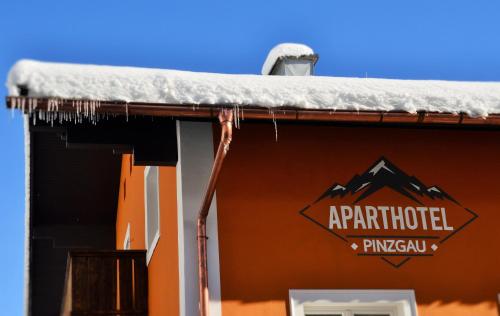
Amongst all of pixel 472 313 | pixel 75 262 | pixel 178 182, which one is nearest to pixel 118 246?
pixel 75 262

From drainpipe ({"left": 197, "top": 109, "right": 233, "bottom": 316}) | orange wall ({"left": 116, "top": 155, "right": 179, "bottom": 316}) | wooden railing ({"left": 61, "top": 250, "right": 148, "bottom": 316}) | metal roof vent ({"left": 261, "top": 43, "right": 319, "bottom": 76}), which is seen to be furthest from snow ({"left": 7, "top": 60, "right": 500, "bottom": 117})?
metal roof vent ({"left": 261, "top": 43, "right": 319, "bottom": 76})

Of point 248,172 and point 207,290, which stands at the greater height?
point 248,172

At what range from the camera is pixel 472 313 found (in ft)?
28.9

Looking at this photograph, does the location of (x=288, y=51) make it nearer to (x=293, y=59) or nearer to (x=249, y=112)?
(x=293, y=59)

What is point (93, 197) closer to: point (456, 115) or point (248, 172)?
point (248, 172)

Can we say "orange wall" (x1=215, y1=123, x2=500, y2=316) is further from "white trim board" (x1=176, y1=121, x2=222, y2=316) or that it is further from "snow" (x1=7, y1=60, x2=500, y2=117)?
"snow" (x1=7, y1=60, x2=500, y2=117)

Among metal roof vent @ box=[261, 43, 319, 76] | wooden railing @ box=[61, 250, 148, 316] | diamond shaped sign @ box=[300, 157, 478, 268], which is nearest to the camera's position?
diamond shaped sign @ box=[300, 157, 478, 268]

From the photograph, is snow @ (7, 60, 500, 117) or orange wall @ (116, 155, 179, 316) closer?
snow @ (7, 60, 500, 117)

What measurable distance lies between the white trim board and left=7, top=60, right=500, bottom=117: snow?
25.8 inches

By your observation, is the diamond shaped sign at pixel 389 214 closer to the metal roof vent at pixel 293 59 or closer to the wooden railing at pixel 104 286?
the wooden railing at pixel 104 286

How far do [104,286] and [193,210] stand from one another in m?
1.71

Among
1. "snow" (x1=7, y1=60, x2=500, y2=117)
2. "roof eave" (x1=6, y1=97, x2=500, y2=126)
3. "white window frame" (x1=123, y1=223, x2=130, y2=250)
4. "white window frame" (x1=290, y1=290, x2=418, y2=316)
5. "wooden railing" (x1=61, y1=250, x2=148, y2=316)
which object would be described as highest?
"white window frame" (x1=123, y1=223, x2=130, y2=250)

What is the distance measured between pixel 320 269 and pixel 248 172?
1055 mm

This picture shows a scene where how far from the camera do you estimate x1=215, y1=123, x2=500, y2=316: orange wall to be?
8.71 meters
